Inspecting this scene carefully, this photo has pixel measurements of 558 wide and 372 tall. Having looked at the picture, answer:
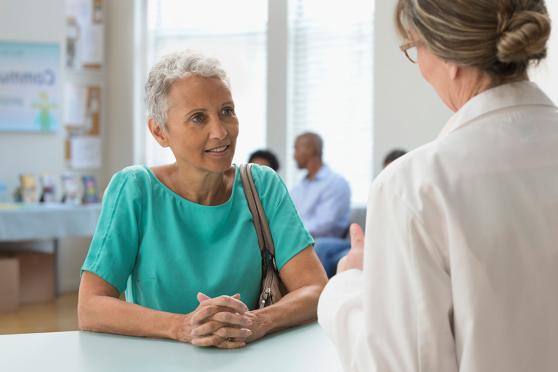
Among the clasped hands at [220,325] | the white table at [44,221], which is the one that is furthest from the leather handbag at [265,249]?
the white table at [44,221]

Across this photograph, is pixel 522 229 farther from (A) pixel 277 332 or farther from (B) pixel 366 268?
(A) pixel 277 332

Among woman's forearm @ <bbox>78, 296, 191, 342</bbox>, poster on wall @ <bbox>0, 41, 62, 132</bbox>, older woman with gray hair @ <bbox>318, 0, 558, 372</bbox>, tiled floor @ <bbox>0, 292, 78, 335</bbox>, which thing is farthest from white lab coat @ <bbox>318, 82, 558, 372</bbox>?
poster on wall @ <bbox>0, 41, 62, 132</bbox>

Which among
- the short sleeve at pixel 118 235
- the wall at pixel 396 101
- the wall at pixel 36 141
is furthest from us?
the wall at pixel 36 141

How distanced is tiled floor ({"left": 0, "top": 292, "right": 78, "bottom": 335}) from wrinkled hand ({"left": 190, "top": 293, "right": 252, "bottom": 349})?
400 centimetres

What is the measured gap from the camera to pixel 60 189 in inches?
295

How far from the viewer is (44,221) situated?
21.2 ft

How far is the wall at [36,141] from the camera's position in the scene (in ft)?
23.8

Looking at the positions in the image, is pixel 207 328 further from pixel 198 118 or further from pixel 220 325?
pixel 198 118

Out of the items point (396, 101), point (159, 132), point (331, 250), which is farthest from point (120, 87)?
point (159, 132)

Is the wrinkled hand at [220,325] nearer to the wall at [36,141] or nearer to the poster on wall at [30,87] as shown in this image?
the wall at [36,141]

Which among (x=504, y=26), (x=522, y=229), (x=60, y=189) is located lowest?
(x=60, y=189)

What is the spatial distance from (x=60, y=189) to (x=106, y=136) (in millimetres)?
812

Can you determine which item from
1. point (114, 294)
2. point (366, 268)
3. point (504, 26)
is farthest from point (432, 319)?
point (114, 294)

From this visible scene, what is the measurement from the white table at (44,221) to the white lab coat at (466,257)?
5567 mm
